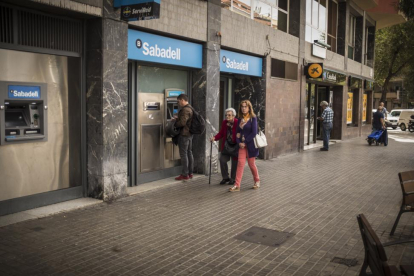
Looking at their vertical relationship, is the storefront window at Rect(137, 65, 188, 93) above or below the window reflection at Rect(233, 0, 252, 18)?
below

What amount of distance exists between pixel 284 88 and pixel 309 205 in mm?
7320

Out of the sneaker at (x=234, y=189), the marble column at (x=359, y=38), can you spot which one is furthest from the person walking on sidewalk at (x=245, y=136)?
the marble column at (x=359, y=38)

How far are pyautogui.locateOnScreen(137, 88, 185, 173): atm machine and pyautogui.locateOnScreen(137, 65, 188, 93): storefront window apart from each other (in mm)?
105

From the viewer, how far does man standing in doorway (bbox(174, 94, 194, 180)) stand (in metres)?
8.70

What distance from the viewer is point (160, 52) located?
329 inches

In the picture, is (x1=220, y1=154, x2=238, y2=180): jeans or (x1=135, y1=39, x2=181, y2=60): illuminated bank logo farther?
(x1=220, y1=154, x2=238, y2=180): jeans

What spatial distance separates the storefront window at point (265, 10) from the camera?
11.4 m

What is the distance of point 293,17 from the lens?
1455 centimetres

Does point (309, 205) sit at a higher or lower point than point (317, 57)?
lower

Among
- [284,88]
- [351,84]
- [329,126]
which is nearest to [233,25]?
[284,88]

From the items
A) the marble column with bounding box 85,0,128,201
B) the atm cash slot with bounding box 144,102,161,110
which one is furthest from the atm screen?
the atm cash slot with bounding box 144,102,161,110

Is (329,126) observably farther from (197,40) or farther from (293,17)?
(197,40)

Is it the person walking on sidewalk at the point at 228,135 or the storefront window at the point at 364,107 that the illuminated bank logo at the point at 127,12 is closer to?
the person walking on sidewalk at the point at 228,135

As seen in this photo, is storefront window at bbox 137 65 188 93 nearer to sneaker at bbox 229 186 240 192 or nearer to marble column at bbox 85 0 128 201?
marble column at bbox 85 0 128 201
